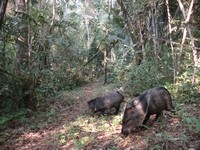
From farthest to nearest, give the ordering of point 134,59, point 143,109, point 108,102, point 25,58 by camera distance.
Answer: point 134,59
point 25,58
point 108,102
point 143,109

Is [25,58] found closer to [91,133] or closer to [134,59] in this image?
[91,133]

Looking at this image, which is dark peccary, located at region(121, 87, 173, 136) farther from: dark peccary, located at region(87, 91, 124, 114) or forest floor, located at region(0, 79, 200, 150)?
dark peccary, located at region(87, 91, 124, 114)

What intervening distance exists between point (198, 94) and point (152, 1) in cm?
452

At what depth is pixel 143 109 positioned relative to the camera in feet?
19.3

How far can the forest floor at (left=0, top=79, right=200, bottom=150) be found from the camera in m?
5.27

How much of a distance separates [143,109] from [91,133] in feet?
5.66

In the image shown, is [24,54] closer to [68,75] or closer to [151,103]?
[151,103]

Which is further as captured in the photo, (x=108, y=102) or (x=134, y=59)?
(x=134, y=59)

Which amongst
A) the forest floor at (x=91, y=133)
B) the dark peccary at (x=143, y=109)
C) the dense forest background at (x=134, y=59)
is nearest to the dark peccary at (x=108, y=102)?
the forest floor at (x=91, y=133)

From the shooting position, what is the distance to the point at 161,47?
1133 cm

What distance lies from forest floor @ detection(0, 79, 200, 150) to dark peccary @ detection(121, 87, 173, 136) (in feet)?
0.77

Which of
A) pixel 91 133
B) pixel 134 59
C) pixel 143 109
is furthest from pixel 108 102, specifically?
pixel 134 59

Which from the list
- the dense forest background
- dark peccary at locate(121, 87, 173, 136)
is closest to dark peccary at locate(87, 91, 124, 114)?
the dense forest background

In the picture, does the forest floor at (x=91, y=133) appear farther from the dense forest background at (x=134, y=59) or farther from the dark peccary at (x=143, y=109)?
the dense forest background at (x=134, y=59)
